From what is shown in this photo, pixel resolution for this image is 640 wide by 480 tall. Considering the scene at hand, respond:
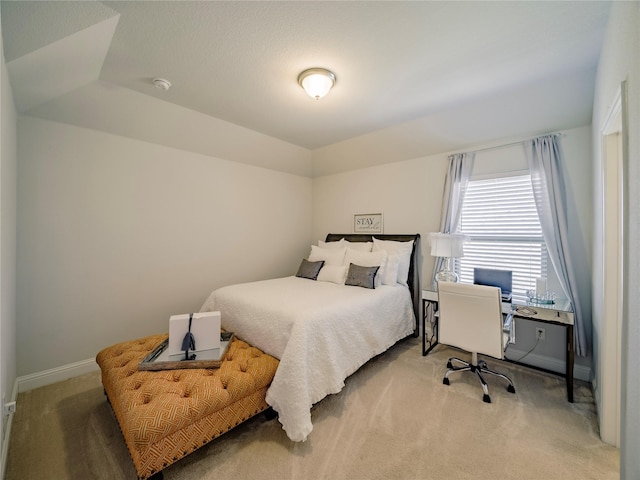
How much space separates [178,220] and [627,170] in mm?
3705

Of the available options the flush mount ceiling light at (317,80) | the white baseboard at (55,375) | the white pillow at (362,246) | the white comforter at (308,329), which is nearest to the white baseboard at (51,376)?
the white baseboard at (55,375)

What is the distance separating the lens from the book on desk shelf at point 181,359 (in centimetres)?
181

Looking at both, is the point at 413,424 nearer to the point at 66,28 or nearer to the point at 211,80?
the point at 211,80

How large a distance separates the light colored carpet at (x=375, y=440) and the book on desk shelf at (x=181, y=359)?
503mm

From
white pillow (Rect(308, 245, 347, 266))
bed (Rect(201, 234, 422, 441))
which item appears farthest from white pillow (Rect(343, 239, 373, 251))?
A: white pillow (Rect(308, 245, 347, 266))

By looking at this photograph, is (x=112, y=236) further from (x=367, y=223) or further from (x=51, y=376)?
(x=367, y=223)

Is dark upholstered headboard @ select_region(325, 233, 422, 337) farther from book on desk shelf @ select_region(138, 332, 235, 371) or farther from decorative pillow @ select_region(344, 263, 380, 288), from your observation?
book on desk shelf @ select_region(138, 332, 235, 371)

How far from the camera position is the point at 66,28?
151 cm

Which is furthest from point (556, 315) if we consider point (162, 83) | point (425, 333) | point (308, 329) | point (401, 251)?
point (162, 83)

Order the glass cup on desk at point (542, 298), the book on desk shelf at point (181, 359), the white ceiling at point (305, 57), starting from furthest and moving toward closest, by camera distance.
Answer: the glass cup on desk at point (542, 298) < the book on desk shelf at point (181, 359) < the white ceiling at point (305, 57)

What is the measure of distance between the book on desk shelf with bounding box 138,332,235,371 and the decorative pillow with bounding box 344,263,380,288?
157 centimetres

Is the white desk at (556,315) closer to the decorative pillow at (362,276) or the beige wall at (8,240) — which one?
the decorative pillow at (362,276)

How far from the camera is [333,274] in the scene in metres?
3.36

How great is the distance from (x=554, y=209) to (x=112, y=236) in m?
4.46
